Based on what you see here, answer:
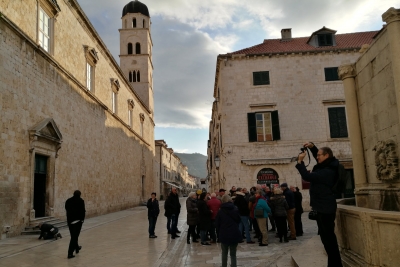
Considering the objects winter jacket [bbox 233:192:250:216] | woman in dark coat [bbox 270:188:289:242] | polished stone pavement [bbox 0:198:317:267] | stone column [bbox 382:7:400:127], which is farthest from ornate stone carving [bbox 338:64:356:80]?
winter jacket [bbox 233:192:250:216]

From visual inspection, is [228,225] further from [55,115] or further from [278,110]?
[278,110]

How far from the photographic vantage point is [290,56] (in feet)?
73.2

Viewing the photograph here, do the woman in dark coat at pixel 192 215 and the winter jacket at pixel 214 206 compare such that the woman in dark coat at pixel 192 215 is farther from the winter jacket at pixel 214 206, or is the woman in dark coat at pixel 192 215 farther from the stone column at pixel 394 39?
the stone column at pixel 394 39

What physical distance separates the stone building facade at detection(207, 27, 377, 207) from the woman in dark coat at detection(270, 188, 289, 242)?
1081cm

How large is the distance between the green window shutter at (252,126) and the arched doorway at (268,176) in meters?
2.07

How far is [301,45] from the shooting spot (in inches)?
936

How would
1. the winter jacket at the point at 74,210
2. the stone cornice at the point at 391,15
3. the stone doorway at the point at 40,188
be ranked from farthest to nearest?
the stone doorway at the point at 40,188, the winter jacket at the point at 74,210, the stone cornice at the point at 391,15

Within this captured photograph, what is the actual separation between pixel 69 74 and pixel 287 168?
13.8 m

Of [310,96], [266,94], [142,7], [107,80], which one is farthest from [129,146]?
[142,7]

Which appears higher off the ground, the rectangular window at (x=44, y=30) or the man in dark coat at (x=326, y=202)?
the rectangular window at (x=44, y=30)

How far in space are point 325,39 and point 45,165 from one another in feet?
64.4

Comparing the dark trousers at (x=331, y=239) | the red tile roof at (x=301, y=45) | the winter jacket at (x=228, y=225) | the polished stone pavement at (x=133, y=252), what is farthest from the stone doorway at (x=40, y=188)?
the red tile roof at (x=301, y=45)

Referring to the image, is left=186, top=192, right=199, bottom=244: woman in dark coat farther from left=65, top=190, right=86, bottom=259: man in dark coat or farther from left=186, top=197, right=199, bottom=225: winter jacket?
left=65, top=190, right=86, bottom=259: man in dark coat

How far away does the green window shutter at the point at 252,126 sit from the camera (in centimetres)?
2114
